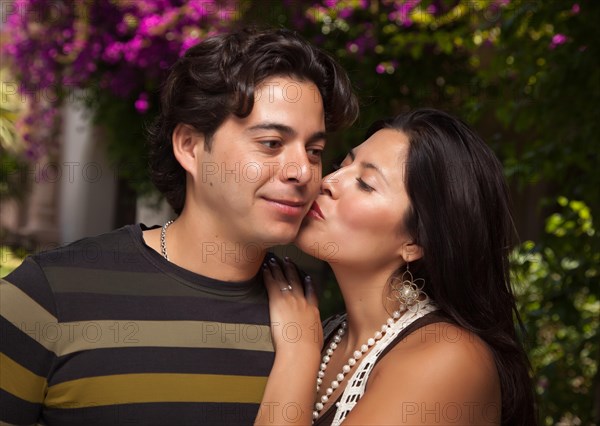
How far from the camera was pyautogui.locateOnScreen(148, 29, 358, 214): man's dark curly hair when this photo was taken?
2.47 m

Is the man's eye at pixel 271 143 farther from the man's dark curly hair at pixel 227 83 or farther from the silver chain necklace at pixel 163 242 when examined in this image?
the silver chain necklace at pixel 163 242

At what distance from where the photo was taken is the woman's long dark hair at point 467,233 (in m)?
2.60

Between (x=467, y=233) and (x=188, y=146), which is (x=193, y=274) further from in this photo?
(x=467, y=233)

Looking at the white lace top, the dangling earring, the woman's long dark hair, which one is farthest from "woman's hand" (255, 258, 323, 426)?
the woman's long dark hair

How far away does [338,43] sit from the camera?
6.08 m

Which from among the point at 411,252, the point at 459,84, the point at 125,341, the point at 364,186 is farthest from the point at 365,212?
the point at 459,84

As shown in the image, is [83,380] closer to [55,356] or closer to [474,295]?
[55,356]

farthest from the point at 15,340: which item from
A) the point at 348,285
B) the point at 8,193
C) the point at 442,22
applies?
the point at 8,193

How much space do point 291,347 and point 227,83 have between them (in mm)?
778

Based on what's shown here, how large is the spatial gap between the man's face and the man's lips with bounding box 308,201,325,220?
22cm

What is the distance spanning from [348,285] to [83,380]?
971 millimetres

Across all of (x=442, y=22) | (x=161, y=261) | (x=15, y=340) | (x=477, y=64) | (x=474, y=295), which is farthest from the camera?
(x=477, y=64)

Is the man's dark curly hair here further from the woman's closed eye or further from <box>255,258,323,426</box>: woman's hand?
<box>255,258,323,426</box>: woman's hand

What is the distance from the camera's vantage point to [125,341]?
2275 mm
